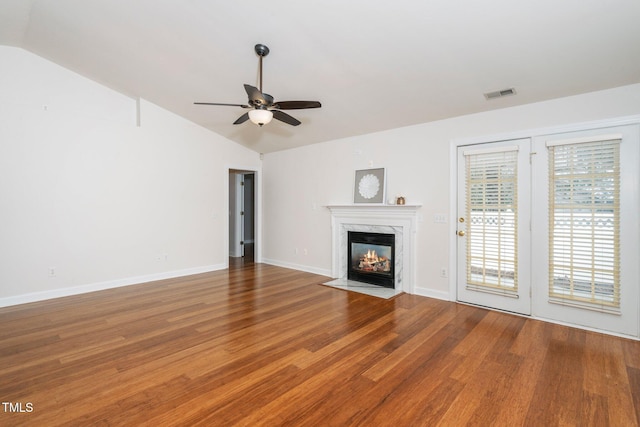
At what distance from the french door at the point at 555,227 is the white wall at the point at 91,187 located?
4758mm

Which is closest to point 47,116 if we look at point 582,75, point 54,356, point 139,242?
point 139,242

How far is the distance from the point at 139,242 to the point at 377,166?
4270 mm

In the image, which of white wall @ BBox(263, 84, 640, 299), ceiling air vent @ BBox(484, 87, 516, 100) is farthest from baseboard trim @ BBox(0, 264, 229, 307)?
ceiling air vent @ BBox(484, 87, 516, 100)

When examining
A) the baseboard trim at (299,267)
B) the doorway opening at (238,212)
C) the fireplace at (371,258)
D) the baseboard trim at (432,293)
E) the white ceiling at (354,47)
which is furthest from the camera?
the doorway opening at (238,212)

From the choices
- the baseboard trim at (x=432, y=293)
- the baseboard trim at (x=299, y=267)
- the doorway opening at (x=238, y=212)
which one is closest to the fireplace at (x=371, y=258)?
the baseboard trim at (x=432, y=293)

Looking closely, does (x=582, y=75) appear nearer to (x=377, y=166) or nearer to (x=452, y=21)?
(x=452, y=21)

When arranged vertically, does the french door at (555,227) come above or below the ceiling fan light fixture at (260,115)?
below

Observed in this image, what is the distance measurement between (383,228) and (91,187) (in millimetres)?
4629

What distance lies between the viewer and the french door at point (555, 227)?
122 inches

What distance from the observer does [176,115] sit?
5.62m

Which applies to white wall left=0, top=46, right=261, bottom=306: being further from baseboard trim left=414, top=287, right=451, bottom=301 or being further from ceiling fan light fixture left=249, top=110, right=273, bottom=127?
→ baseboard trim left=414, top=287, right=451, bottom=301

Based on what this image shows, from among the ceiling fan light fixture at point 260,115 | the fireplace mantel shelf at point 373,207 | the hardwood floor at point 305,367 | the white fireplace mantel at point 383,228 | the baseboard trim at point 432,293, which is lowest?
the hardwood floor at point 305,367

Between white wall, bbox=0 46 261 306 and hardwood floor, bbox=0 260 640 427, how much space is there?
0.75 m

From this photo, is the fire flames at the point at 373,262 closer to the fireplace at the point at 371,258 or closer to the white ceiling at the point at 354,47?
the fireplace at the point at 371,258
